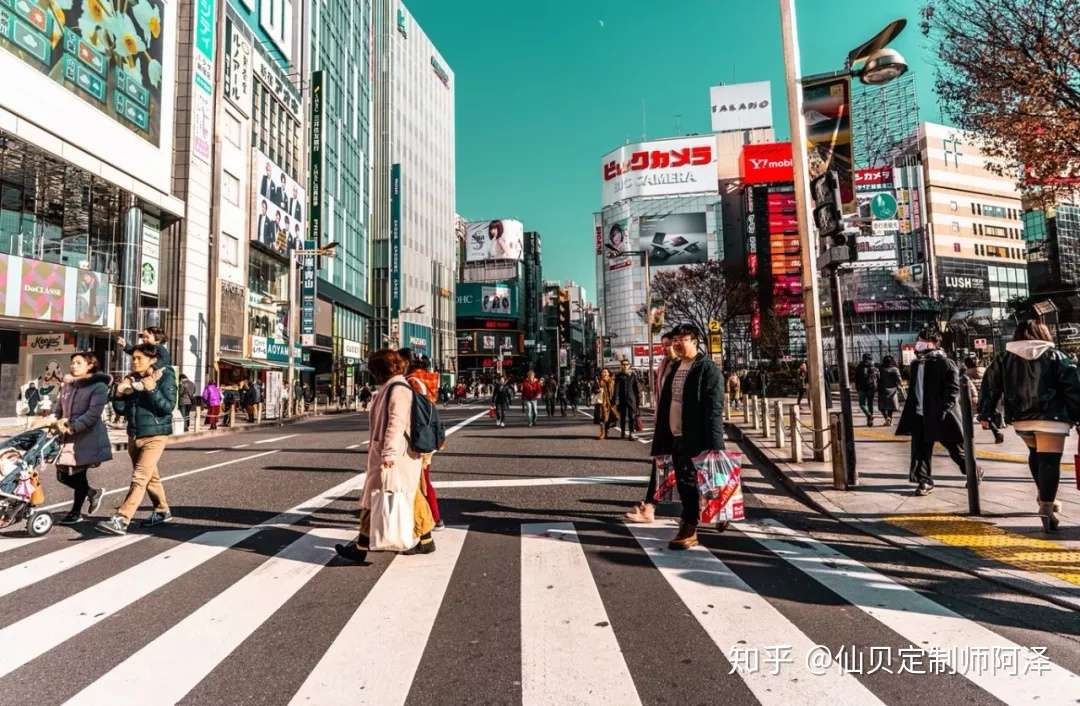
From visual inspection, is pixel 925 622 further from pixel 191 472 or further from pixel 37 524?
pixel 191 472

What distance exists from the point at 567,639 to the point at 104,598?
2.90 meters

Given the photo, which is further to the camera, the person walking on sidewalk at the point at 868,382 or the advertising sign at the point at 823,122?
the person walking on sidewalk at the point at 868,382

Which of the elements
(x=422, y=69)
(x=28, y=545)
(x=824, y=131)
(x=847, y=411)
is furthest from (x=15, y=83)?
(x=422, y=69)

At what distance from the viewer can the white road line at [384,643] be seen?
2588 millimetres

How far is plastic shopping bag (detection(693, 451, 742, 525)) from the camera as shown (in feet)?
16.1

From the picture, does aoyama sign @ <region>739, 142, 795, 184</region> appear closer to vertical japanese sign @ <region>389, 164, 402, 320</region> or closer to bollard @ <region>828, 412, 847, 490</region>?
vertical japanese sign @ <region>389, 164, 402, 320</region>

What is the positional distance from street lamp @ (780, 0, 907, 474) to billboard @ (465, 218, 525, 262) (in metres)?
102

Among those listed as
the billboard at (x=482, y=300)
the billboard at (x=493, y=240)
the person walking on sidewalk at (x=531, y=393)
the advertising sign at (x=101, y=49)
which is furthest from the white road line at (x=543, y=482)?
the billboard at (x=493, y=240)

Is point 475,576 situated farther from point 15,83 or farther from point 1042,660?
point 15,83

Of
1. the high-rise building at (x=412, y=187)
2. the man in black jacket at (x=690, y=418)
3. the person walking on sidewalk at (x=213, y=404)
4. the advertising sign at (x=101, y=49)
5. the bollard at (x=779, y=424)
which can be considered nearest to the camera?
the man in black jacket at (x=690, y=418)

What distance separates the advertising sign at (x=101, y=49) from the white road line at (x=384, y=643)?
70.5 feet

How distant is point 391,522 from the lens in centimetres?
437

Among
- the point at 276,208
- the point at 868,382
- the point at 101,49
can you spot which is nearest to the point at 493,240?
the point at 276,208

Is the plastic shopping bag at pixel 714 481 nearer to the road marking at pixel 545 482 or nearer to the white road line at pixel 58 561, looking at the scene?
the road marking at pixel 545 482
